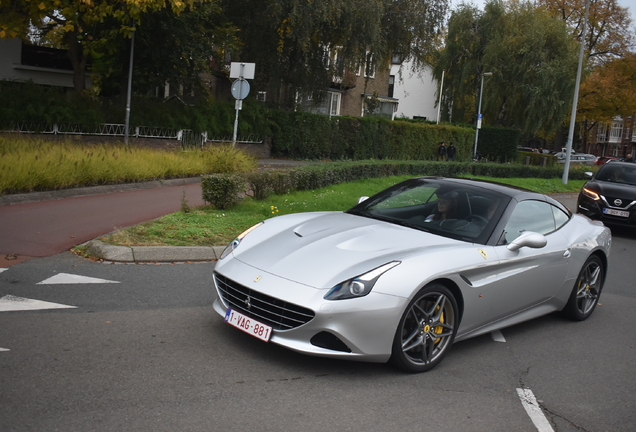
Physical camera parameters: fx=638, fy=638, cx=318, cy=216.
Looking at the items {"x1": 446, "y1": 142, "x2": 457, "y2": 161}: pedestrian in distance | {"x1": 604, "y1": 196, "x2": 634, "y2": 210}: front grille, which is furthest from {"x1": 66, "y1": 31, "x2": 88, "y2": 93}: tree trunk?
{"x1": 446, "y1": 142, "x2": 457, "y2": 161}: pedestrian in distance

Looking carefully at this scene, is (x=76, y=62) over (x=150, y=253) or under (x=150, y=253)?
over

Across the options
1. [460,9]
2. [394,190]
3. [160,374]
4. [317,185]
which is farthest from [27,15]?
[460,9]

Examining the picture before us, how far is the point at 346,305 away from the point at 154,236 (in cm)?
480

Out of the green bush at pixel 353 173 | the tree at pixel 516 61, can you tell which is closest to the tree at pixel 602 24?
the tree at pixel 516 61

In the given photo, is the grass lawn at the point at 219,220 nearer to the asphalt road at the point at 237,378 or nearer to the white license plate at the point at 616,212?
the asphalt road at the point at 237,378

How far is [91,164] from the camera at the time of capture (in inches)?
520

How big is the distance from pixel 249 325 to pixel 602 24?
199 feet

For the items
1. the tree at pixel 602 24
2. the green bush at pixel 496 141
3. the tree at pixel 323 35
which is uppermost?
the tree at pixel 602 24

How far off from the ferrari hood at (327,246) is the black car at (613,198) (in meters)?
9.82

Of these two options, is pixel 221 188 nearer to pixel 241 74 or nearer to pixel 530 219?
pixel 241 74

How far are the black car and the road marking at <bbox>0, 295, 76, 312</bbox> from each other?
1178 centimetres

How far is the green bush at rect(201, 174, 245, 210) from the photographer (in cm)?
1073

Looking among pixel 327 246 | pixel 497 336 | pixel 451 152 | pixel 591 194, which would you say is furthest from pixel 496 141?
pixel 327 246

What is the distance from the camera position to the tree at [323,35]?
24.5m
